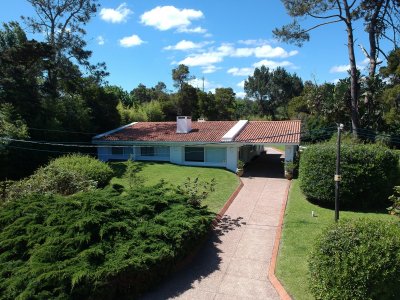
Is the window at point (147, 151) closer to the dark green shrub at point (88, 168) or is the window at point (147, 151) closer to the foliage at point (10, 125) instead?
the dark green shrub at point (88, 168)

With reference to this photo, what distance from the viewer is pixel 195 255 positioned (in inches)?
415

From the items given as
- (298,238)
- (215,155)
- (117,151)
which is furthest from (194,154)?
(298,238)

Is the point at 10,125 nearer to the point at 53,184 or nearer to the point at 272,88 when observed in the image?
the point at 53,184

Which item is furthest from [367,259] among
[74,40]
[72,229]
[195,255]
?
[74,40]

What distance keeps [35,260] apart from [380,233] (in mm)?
7624

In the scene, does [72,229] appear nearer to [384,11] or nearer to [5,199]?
[5,199]

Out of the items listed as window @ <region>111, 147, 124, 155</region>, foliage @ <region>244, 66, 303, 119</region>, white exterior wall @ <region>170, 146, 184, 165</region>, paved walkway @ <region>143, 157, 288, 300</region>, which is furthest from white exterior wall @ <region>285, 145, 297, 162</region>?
foliage @ <region>244, 66, 303, 119</region>

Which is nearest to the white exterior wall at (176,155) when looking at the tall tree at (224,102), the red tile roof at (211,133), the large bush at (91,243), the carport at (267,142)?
the red tile roof at (211,133)

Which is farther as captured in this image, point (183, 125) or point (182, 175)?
point (183, 125)

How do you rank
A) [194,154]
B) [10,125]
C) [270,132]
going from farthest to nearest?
[194,154] < [270,132] < [10,125]

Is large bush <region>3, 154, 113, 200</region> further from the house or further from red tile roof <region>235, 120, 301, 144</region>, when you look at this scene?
red tile roof <region>235, 120, 301, 144</region>

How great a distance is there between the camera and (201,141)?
82.4 ft

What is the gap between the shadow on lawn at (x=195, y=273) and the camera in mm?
8444

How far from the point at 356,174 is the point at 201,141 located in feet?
41.3
